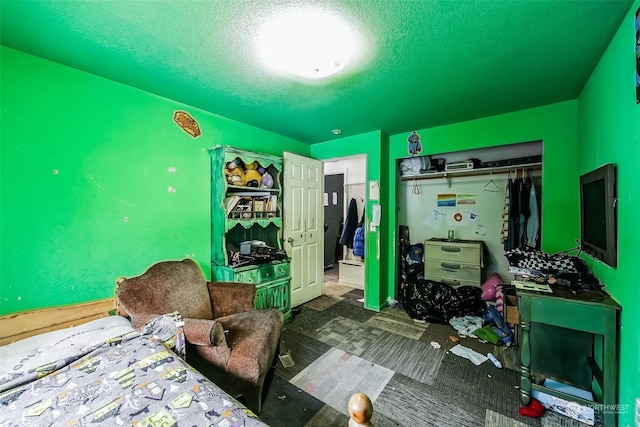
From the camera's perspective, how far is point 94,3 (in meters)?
1.21

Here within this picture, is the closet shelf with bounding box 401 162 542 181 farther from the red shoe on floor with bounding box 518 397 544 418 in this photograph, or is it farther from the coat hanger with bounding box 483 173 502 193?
the red shoe on floor with bounding box 518 397 544 418

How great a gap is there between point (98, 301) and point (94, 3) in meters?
1.87

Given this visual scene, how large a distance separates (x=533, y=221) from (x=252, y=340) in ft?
10.1

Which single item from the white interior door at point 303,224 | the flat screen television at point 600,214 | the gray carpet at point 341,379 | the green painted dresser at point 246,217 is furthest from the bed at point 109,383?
the flat screen television at point 600,214

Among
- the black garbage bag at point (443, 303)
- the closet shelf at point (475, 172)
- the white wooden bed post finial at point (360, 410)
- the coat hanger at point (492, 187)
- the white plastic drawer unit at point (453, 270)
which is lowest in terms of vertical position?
the black garbage bag at point (443, 303)

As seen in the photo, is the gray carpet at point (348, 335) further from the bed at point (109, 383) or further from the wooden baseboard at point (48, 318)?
the wooden baseboard at point (48, 318)

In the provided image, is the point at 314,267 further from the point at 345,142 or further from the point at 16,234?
the point at 16,234

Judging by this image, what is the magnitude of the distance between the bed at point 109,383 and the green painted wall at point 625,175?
5.81ft

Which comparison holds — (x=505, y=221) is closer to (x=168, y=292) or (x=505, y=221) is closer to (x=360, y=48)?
(x=360, y=48)

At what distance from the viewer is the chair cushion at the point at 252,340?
161cm

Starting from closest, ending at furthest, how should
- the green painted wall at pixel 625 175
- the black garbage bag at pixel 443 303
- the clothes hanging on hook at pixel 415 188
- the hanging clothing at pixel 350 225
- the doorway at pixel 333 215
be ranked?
the green painted wall at pixel 625 175 < the black garbage bag at pixel 443 303 < the clothes hanging on hook at pixel 415 188 < the hanging clothing at pixel 350 225 < the doorway at pixel 333 215

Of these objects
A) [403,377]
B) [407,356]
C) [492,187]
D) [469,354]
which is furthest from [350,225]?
[403,377]

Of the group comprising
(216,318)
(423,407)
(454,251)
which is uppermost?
(454,251)

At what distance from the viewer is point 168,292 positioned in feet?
6.30
